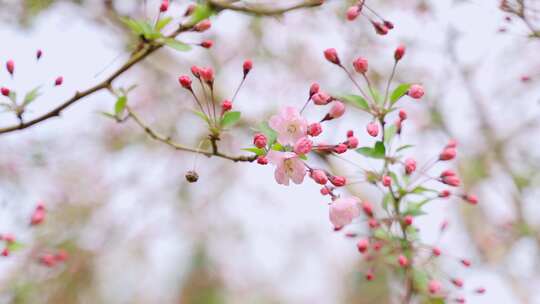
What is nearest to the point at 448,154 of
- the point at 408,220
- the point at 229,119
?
the point at 408,220

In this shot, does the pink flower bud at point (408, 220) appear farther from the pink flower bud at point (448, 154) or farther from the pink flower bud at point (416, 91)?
the pink flower bud at point (416, 91)

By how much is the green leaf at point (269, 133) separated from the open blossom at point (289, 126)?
3 cm

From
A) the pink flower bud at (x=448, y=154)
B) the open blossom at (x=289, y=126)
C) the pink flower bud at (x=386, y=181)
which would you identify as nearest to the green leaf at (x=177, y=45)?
the open blossom at (x=289, y=126)

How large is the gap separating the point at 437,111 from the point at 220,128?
7.00 feet

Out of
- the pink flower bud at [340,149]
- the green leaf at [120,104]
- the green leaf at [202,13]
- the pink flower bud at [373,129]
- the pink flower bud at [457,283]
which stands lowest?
the pink flower bud at [457,283]

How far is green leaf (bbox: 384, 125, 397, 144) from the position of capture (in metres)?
1.30

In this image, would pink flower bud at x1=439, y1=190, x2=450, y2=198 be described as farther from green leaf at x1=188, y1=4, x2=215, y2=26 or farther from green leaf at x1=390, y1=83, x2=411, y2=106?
green leaf at x1=188, y1=4, x2=215, y2=26

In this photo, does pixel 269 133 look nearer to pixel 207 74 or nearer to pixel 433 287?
pixel 207 74

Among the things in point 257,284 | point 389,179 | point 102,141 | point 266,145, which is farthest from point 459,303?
point 257,284

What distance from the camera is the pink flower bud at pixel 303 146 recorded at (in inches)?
40.0

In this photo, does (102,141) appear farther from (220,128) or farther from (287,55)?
(220,128)

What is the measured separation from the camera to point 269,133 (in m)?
1.12

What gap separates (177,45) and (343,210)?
53 centimetres

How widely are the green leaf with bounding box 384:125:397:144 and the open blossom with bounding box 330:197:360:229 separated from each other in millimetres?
232
